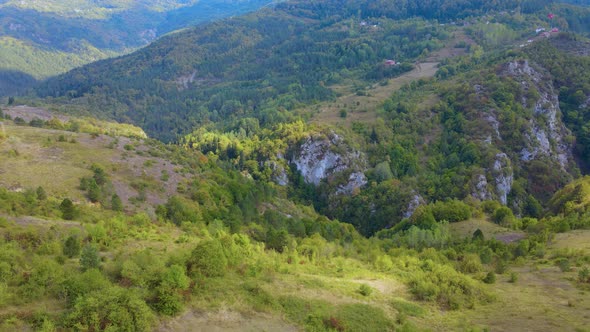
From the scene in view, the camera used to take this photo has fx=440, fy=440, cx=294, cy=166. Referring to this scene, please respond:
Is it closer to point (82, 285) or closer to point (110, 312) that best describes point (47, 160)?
point (82, 285)

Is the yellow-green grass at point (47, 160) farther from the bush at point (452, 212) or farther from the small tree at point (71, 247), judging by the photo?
the bush at point (452, 212)

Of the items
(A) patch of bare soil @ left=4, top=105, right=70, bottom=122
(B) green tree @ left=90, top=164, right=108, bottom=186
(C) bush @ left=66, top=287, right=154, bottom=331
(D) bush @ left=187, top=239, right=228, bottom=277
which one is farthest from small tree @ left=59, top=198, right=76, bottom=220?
(A) patch of bare soil @ left=4, top=105, right=70, bottom=122

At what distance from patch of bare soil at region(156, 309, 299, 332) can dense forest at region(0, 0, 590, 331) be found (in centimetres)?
12

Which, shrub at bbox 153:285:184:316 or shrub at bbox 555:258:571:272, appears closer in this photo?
shrub at bbox 153:285:184:316

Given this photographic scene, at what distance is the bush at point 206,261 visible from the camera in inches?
1291

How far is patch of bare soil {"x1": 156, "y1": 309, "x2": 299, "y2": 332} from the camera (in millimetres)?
28606

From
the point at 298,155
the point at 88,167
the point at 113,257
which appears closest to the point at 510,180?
the point at 298,155

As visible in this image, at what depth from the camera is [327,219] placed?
8894cm

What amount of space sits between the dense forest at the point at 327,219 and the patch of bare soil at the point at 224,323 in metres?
0.12

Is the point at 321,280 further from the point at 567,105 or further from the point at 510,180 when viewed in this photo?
A: the point at 567,105

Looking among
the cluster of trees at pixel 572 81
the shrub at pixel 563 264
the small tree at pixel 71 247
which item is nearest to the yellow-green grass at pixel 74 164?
the small tree at pixel 71 247

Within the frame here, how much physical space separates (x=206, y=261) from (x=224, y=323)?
5.04 meters

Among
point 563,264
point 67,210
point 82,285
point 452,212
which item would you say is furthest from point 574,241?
point 67,210

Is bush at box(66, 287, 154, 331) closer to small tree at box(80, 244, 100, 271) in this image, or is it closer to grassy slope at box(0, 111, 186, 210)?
small tree at box(80, 244, 100, 271)
